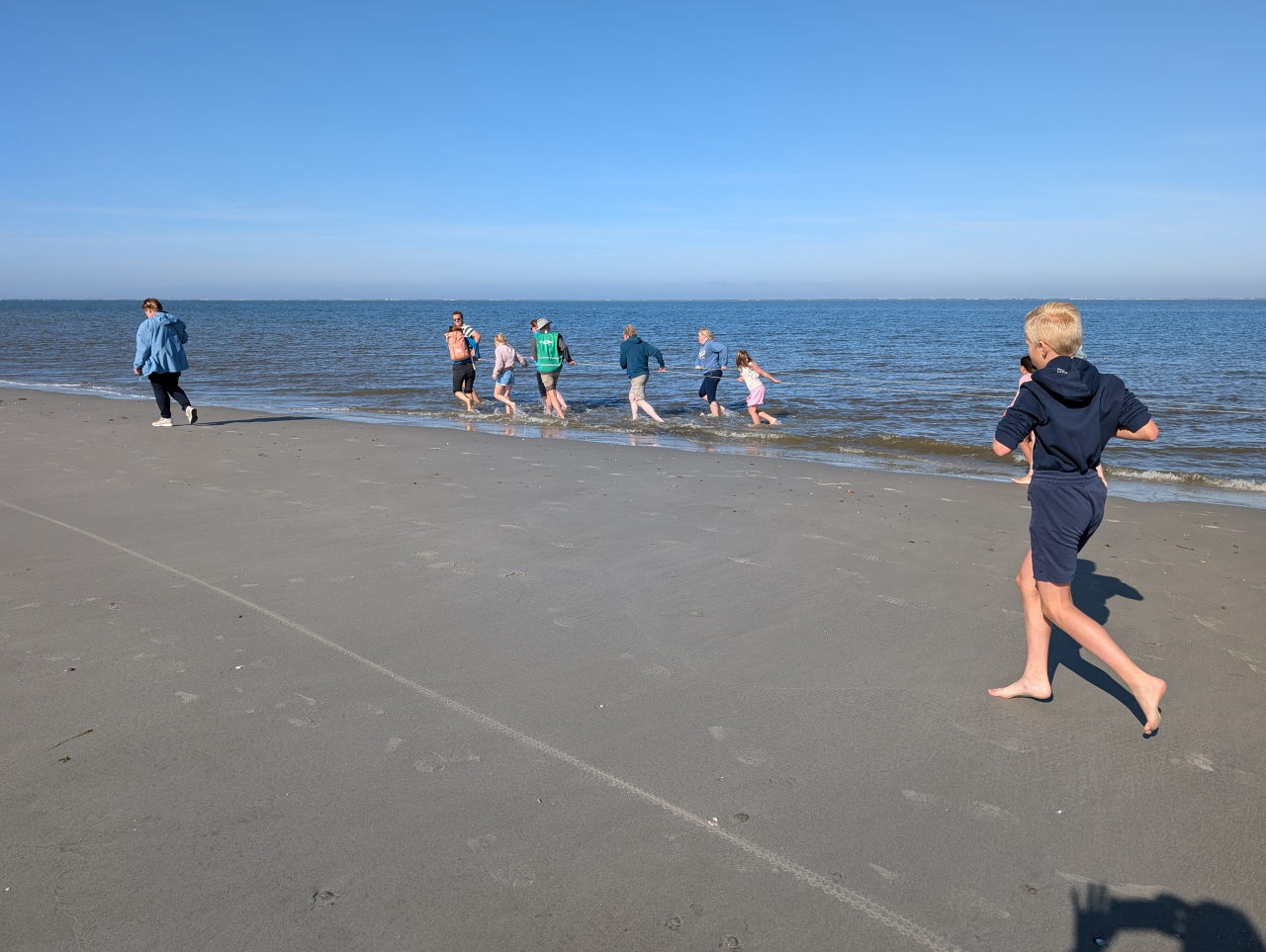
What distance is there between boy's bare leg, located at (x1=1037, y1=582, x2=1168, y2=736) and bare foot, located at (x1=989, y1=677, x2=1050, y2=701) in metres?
0.37

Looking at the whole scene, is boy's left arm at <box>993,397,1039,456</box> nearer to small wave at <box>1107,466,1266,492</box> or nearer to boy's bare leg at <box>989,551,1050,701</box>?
boy's bare leg at <box>989,551,1050,701</box>

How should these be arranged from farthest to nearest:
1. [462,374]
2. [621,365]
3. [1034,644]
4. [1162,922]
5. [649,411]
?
[462,374], [649,411], [621,365], [1034,644], [1162,922]

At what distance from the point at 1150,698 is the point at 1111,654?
0.24 meters

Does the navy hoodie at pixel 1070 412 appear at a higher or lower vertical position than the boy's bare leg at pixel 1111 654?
higher

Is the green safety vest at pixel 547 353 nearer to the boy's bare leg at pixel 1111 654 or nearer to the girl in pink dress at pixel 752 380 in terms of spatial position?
the girl in pink dress at pixel 752 380

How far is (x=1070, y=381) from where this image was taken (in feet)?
10.5

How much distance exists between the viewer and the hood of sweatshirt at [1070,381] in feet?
10.5

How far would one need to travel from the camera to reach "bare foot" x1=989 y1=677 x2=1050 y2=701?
12.1ft

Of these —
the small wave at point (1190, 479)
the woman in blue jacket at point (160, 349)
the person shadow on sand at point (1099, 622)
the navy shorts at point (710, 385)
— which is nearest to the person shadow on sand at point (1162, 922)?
the person shadow on sand at point (1099, 622)

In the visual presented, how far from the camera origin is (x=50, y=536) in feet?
19.8

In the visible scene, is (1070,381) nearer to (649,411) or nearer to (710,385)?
(649,411)

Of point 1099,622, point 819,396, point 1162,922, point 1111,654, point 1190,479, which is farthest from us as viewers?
point 819,396

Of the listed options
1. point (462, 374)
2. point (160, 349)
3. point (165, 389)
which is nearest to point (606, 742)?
point (160, 349)

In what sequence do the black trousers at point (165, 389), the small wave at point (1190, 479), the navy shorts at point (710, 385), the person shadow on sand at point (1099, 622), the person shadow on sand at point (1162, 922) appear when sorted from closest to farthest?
the person shadow on sand at point (1162, 922) < the person shadow on sand at point (1099, 622) < the small wave at point (1190, 479) < the black trousers at point (165, 389) < the navy shorts at point (710, 385)
